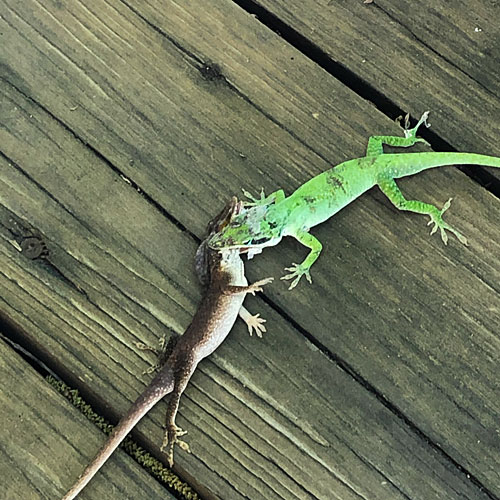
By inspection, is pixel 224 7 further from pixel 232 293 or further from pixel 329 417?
pixel 329 417

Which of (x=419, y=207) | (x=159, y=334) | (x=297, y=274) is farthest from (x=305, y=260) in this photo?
(x=159, y=334)

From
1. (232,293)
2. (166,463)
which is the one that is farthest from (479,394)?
(166,463)

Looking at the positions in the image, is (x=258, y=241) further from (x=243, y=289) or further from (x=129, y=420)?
(x=129, y=420)

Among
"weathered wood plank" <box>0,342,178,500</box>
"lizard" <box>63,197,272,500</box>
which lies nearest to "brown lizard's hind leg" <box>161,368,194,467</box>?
"lizard" <box>63,197,272,500</box>

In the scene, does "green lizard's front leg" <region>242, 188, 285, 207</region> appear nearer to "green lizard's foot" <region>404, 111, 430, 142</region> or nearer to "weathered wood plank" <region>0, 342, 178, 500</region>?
"green lizard's foot" <region>404, 111, 430, 142</region>

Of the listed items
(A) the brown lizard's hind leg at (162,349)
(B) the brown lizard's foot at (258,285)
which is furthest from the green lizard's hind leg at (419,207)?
(A) the brown lizard's hind leg at (162,349)

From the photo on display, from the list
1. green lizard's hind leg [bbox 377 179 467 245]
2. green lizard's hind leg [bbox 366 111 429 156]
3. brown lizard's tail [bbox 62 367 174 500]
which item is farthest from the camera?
green lizard's hind leg [bbox 366 111 429 156]

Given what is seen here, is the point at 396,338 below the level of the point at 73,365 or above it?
above
